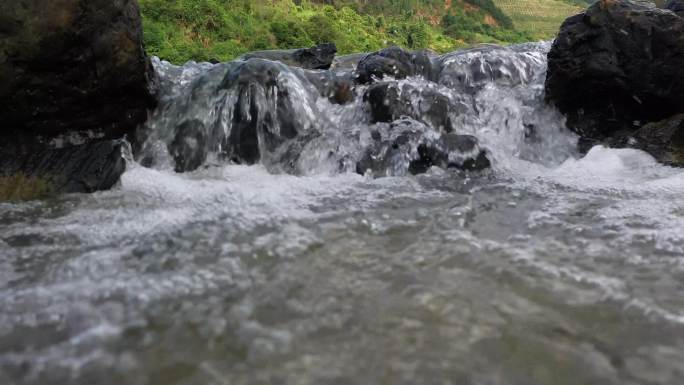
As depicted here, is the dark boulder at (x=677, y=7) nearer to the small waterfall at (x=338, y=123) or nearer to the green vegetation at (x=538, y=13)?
the small waterfall at (x=338, y=123)

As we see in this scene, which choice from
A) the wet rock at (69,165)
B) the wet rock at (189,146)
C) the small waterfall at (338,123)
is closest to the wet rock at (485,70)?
the small waterfall at (338,123)

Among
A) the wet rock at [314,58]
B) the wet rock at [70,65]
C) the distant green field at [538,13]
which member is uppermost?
the wet rock at [70,65]

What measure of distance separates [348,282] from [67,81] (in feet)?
11.8

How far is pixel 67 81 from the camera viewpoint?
4.49 meters

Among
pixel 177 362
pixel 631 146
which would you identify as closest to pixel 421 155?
pixel 631 146

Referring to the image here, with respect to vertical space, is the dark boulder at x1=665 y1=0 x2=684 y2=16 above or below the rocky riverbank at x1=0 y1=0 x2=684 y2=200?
above

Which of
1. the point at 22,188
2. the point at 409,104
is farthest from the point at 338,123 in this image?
the point at 22,188

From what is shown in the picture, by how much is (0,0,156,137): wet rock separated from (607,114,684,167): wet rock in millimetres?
5061

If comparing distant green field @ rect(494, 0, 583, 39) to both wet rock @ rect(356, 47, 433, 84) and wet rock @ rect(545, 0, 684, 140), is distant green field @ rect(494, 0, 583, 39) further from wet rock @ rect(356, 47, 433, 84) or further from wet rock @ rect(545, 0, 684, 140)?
wet rock @ rect(545, 0, 684, 140)

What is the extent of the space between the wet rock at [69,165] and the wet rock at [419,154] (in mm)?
2254

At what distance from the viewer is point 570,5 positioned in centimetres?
5522

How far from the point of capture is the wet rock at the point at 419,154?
483cm

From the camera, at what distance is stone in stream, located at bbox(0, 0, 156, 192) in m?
4.18

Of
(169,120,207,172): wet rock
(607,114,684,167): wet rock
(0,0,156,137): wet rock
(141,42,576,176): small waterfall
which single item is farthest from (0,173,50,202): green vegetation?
(607,114,684,167): wet rock
